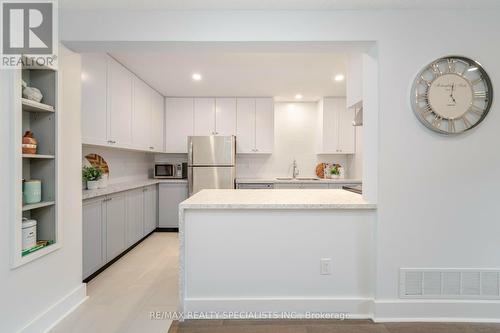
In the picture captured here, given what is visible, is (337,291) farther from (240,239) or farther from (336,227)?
(240,239)

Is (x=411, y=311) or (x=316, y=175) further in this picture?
(x=316, y=175)

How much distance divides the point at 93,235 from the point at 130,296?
76 centimetres

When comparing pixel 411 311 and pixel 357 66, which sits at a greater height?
pixel 357 66

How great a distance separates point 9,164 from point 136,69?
2249mm

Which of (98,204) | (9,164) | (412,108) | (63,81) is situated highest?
(63,81)

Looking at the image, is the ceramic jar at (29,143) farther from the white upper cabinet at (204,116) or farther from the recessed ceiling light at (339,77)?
the recessed ceiling light at (339,77)

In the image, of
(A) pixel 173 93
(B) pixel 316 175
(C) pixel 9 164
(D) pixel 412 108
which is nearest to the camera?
(C) pixel 9 164

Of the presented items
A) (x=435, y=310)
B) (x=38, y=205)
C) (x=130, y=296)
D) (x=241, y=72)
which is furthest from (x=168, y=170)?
(x=435, y=310)

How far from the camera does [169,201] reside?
4496mm

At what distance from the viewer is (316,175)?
5.12 metres

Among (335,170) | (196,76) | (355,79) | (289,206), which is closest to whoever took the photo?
(289,206)

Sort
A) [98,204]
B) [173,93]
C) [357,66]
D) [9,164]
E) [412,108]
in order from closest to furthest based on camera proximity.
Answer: [9,164], [412,108], [357,66], [98,204], [173,93]

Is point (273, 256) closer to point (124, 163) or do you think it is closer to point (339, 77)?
point (339, 77)

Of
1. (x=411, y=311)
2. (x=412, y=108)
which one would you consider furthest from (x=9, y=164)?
(x=411, y=311)
